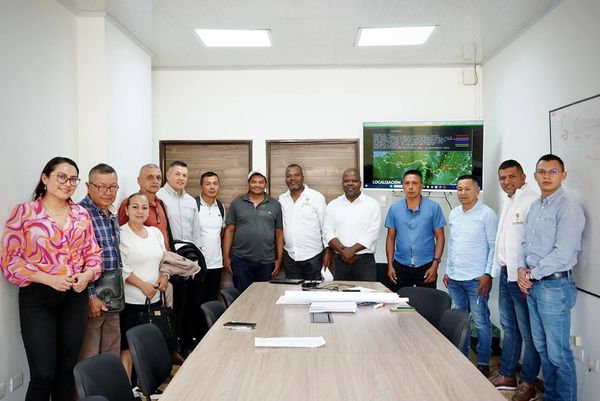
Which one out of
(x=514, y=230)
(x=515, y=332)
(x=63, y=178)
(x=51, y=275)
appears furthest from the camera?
(x=515, y=332)

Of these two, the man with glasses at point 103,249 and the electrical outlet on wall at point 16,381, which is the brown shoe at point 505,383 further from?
the electrical outlet on wall at point 16,381

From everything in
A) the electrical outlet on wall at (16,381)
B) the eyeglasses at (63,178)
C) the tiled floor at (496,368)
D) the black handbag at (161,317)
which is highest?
the eyeglasses at (63,178)

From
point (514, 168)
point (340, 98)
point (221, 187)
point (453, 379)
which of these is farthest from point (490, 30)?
point (453, 379)

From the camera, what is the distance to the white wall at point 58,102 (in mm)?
3270

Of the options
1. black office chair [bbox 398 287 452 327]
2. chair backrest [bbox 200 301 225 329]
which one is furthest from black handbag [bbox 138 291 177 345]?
black office chair [bbox 398 287 452 327]

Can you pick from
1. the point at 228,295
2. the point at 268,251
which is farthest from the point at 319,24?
the point at 228,295

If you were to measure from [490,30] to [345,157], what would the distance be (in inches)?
85.7

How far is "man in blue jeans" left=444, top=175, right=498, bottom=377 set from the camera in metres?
4.39

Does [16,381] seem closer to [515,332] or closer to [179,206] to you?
[179,206]

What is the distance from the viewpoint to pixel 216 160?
627 centimetres

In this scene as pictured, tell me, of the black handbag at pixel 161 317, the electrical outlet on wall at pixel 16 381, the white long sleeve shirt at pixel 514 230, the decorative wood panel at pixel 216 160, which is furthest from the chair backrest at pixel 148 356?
the decorative wood panel at pixel 216 160

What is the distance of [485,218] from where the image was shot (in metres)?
4.47

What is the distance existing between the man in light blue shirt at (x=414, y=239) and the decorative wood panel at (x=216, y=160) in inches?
82.4

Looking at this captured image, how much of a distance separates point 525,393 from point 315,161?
3.44m
